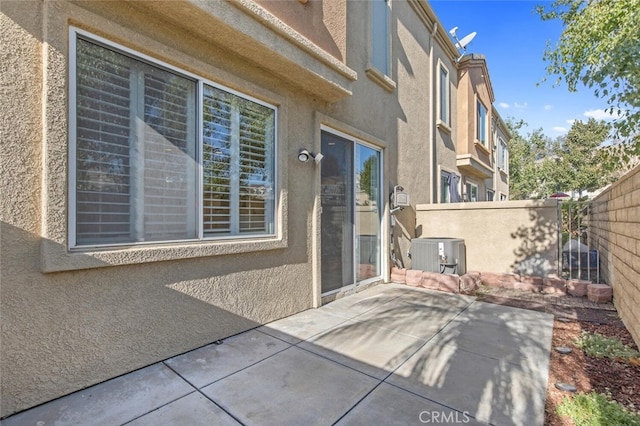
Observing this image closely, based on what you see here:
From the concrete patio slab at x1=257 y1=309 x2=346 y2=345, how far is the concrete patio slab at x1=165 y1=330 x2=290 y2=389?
0.54 feet

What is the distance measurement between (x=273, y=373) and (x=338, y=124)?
429 cm

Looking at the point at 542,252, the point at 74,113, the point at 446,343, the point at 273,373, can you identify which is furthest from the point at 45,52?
the point at 542,252

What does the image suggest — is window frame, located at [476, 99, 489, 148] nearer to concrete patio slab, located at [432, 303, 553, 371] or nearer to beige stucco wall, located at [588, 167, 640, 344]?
beige stucco wall, located at [588, 167, 640, 344]

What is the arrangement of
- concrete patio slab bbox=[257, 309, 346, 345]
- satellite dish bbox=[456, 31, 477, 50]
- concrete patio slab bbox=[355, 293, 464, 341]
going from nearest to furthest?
concrete patio slab bbox=[257, 309, 346, 345], concrete patio slab bbox=[355, 293, 464, 341], satellite dish bbox=[456, 31, 477, 50]

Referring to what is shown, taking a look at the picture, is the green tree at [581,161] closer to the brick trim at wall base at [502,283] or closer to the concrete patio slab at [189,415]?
the brick trim at wall base at [502,283]

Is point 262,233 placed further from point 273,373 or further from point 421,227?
point 421,227

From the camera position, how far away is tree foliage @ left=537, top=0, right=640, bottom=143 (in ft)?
14.1

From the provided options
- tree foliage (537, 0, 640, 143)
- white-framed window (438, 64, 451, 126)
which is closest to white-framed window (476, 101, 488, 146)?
white-framed window (438, 64, 451, 126)

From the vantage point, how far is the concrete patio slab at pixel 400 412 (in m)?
2.34

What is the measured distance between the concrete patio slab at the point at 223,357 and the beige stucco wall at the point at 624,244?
4.37m

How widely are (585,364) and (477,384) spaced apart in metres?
1.45

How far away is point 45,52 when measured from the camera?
100 inches

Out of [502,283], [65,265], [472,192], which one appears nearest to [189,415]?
[65,265]

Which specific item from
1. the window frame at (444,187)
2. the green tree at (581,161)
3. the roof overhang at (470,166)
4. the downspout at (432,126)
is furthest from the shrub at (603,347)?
the green tree at (581,161)
